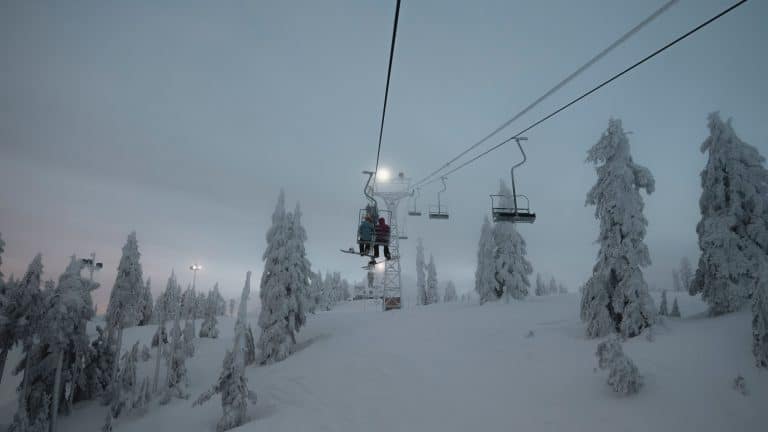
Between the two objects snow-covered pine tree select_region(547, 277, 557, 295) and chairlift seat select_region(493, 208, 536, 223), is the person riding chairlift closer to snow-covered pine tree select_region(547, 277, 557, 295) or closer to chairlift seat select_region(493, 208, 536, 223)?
chairlift seat select_region(493, 208, 536, 223)

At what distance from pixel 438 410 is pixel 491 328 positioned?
35.1 ft

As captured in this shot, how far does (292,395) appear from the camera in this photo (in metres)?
19.3

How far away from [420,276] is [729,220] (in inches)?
2662

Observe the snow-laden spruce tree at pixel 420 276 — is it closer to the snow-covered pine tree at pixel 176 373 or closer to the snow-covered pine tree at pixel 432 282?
the snow-covered pine tree at pixel 432 282

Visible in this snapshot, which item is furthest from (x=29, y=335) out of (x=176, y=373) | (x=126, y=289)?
(x=176, y=373)

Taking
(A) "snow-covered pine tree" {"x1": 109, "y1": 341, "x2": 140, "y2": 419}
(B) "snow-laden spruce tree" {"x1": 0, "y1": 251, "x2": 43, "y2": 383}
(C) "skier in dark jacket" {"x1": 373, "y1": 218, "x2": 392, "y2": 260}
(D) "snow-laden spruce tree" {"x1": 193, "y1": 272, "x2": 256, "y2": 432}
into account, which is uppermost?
(C) "skier in dark jacket" {"x1": 373, "y1": 218, "x2": 392, "y2": 260}

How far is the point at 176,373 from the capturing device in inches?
1205

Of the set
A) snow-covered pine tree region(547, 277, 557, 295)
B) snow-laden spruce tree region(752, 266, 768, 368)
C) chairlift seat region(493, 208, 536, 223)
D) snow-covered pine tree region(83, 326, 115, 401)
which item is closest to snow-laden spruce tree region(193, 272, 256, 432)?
chairlift seat region(493, 208, 536, 223)

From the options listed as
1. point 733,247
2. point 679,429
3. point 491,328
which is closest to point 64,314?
point 491,328

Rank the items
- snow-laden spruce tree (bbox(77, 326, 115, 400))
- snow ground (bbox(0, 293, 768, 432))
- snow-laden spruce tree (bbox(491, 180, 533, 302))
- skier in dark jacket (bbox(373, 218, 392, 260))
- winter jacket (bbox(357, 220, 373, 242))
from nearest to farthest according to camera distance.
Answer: snow ground (bbox(0, 293, 768, 432)), winter jacket (bbox(357, 220, 373, 242)), skier in dark jacket (bbox(373, 218, 392, 260)), snow-laden spruce tree (bbox(77, 326, 115, 400)), snow-laden spruce tree (bbox(491, 180, 533, 302))

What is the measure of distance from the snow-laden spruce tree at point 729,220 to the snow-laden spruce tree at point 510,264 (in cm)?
1853

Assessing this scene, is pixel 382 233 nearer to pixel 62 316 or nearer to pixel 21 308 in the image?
pixel 62 316

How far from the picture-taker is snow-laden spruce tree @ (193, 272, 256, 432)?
1661 cm

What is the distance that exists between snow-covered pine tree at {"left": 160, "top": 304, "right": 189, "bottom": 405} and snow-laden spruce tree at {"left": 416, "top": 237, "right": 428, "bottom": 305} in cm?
5136
